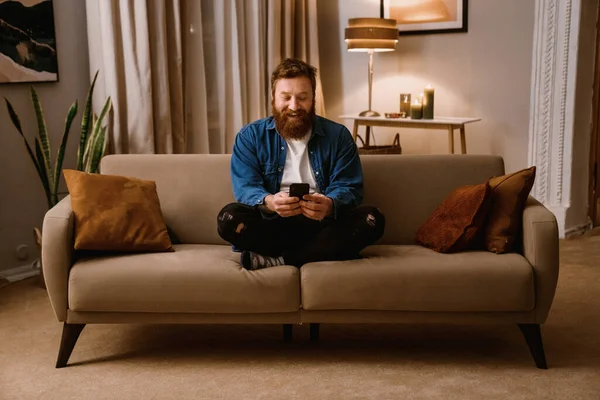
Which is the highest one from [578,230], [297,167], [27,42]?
[27,42]

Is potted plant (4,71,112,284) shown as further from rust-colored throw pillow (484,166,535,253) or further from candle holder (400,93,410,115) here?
candle holder (400,93,410,115)

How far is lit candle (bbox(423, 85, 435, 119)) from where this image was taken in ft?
16.0

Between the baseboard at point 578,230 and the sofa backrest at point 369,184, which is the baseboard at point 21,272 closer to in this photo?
the sofa backrest at point 369,184

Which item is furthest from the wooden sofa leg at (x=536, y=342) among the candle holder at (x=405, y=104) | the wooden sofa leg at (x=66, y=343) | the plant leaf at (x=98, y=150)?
the candle holder at (x=405, y=104)

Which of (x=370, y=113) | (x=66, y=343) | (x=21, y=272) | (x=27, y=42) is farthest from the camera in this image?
(x=370, y=113)

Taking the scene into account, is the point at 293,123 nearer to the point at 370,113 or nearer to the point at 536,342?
the point at 536,342

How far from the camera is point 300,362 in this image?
8.92ft

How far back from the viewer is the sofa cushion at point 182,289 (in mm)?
2584

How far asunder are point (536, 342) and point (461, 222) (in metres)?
0.49

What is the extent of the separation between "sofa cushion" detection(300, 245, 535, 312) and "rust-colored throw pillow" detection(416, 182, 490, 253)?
0.54ft

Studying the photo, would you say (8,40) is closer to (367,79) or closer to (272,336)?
(272,336)

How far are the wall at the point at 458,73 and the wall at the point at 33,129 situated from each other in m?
2.21

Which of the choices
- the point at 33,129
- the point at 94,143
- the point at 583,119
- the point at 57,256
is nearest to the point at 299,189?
the point at 57,256

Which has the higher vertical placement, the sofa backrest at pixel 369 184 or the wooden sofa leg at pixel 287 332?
the sofa backrest at pixel 369 184
